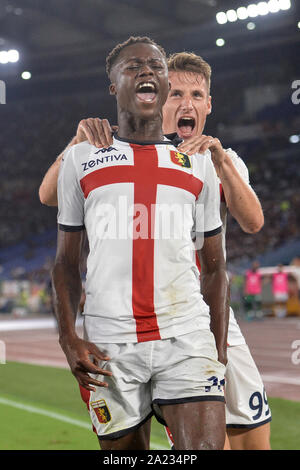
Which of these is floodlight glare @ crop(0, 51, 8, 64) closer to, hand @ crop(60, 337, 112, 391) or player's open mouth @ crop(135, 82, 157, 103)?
player's open mouth @ crop(135, 82, 157, 103)

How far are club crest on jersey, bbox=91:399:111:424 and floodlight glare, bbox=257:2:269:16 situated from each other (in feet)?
58.2

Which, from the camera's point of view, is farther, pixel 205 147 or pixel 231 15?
pixel 231 15

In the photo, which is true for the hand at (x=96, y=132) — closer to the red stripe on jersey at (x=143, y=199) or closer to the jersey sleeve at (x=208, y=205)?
the red stripe on jersey at (x=143, y=199)

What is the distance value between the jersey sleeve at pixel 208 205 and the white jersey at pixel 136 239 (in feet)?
0.16

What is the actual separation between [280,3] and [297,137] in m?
13.5

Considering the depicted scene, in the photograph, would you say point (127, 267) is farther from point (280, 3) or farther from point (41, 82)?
point (41, 82)

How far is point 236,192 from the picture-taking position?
2686 mm

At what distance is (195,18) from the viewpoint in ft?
71.8

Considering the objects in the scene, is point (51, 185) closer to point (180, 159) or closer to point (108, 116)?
point (180, 159)

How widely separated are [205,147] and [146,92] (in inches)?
11.7

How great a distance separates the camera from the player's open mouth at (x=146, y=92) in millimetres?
2283

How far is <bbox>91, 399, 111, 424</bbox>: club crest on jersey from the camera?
→ 7.38ft

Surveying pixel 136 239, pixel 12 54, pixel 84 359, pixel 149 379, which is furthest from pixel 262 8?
pixel 84 359

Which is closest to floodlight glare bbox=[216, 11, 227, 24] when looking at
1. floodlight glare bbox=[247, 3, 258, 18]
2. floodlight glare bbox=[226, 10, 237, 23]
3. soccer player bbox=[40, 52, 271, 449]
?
floodlight glare bbox=[226, 10, 237, 23]
